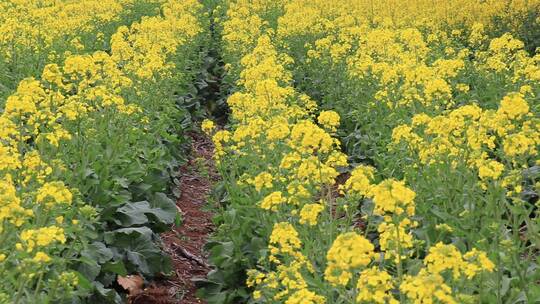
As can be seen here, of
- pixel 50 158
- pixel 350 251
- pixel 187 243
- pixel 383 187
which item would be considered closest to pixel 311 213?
pixel 383 187

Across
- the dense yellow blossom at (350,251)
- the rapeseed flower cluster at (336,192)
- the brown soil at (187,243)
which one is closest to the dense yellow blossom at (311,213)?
the rapeseed flower cluster at (336,192)

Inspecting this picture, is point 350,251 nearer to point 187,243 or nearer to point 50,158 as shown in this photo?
point 50,158

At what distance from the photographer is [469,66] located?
9930mm

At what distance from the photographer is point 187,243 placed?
7.42 metres

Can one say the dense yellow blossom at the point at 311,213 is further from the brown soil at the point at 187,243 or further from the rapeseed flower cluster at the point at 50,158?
the brown soil at the point at 187,243

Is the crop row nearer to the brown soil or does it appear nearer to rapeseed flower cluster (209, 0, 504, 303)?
rapeseed flower cluster (209, 0, 504, 303)

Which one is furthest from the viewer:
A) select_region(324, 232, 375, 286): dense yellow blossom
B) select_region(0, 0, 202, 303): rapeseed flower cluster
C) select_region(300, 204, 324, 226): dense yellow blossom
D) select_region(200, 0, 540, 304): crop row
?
select_region(300, 204, 324, 226): dense yellow blossom

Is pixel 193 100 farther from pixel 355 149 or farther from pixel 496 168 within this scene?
pixel 496 168

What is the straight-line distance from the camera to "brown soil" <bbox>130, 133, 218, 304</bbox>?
625cm

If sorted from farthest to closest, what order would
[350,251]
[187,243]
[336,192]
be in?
[336,192] < [187,243] < [350,251]

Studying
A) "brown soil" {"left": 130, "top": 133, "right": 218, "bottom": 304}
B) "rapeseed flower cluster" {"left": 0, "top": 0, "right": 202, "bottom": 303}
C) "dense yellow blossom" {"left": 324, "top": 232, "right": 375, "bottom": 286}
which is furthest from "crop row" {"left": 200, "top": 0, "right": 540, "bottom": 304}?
"rapeseed flower cluster" {"left": 0, "top": 0, "right": 202, "bottom": 303}

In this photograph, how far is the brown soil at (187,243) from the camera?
625 centimetres

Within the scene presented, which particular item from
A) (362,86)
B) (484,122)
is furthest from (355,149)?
(484,122)

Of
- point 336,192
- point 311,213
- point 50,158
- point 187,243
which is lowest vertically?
point 187,243
